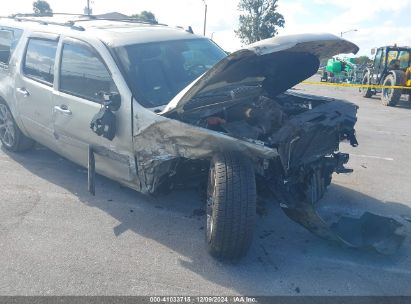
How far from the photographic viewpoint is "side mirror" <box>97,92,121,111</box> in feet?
11.6

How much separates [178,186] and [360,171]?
311 centimetres

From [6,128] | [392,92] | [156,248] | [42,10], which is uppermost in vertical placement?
[42,10]

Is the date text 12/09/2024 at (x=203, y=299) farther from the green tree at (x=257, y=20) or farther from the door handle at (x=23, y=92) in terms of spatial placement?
the green tree at (x=257, y=20)

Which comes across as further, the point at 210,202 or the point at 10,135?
the point at 10,135

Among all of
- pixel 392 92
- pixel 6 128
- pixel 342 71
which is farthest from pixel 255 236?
pixel 342 71

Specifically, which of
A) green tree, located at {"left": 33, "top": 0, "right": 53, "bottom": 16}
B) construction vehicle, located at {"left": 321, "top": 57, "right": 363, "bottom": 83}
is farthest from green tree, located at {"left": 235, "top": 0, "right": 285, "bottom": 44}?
green tree, located at {"left": 33, "top": 0, "right": 53, "bottom": 16}

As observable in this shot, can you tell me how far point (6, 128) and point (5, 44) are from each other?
1178 millimetres

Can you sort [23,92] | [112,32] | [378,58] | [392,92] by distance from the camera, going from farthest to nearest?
[378,58] → [392,92] → [23,92] → [112,32]

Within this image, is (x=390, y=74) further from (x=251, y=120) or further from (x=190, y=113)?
(x=190, y=113)

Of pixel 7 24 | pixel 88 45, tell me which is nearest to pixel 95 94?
pixel 88 45

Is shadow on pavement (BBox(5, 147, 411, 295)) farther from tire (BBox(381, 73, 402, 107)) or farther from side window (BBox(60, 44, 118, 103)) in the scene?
tire (BBox(381, 73, 402, 107))

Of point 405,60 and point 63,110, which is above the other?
point 405,60

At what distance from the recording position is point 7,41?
5.29 m

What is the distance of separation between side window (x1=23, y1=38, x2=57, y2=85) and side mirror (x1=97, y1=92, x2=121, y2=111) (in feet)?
3.84
